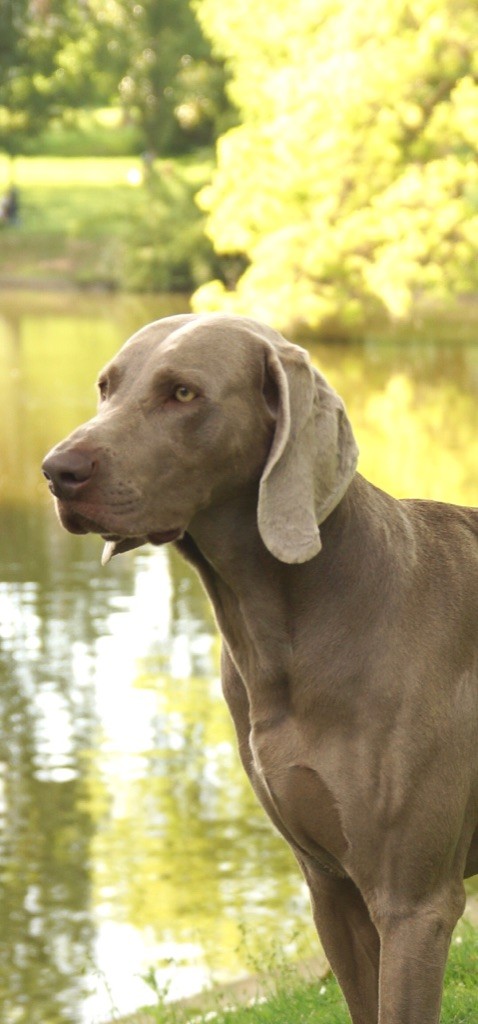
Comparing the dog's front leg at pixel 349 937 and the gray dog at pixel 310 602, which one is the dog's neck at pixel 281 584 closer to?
the gray dog at pixel 310 602

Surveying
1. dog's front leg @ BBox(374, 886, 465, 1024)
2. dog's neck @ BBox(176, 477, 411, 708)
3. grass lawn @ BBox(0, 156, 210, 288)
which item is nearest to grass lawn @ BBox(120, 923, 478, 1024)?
dog's front leg @ BBox(374, 886, 465, 1024)

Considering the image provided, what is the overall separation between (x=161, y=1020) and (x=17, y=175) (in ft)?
189

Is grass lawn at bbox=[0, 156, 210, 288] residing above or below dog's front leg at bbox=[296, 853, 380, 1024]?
above

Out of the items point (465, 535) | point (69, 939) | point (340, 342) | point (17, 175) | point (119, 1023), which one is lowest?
point (69, 939)

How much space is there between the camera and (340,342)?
35.1 meters

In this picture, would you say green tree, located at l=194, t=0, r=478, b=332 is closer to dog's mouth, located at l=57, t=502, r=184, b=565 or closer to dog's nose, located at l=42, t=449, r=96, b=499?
dog's mouth, located at l=57, t=502, r=184, b=565

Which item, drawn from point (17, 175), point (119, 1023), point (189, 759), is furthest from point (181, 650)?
point (17, 175)

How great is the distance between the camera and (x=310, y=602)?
306cm

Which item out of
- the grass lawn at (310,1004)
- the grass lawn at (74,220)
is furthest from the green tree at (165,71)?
the grass lawn at (310,1004)

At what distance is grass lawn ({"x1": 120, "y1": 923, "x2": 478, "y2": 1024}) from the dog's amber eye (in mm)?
2122

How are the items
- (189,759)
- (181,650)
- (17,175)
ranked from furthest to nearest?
(17,175), (181,650), (189,759)

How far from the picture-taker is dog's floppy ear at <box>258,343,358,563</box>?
9.51 feet

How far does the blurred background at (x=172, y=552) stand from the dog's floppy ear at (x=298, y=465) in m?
2.58

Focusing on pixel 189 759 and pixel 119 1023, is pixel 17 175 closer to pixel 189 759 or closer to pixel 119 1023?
pixel 189 759
